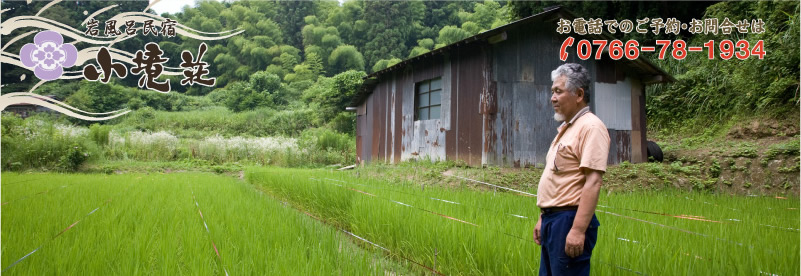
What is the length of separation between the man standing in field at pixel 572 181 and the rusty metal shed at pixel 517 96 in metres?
5.87

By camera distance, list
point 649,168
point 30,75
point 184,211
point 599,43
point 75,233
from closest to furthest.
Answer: point 75,233, point 184,211, point 649,168, point 599,43, point 30,75

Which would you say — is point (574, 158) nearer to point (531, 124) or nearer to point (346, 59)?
point (531, 124)

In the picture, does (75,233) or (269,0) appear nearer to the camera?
(75,233)

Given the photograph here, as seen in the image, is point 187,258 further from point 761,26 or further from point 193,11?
point 193,11

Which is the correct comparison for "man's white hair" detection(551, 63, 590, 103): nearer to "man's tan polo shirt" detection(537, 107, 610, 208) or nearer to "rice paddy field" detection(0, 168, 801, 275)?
"man's tan polo shirt" detection(537, 107, 610, 208)

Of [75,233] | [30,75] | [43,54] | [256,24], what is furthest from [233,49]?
[75,233]

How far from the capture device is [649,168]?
7.24m

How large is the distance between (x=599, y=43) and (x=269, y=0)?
57.0m

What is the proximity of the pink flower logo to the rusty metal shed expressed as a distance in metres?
5.81

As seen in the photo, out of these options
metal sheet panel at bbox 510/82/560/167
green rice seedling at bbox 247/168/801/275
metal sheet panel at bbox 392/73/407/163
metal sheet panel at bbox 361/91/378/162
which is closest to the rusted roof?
metal sheet panel at bbox 392/73/407/163

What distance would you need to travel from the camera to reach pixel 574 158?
1612 millimetres

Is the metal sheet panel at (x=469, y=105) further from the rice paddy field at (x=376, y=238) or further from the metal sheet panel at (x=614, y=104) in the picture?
the rice paddy field at (x=376, y=238)

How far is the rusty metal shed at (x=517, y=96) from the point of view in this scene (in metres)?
7.82

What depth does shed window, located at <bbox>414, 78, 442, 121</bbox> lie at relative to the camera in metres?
9.03
